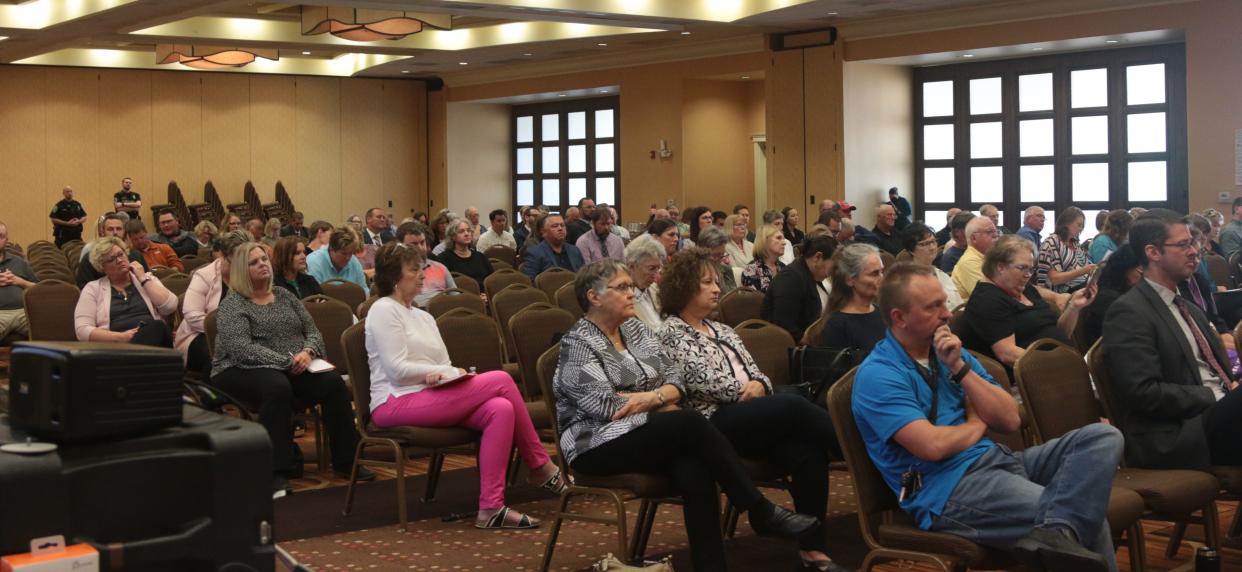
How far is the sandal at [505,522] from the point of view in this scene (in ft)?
17.3

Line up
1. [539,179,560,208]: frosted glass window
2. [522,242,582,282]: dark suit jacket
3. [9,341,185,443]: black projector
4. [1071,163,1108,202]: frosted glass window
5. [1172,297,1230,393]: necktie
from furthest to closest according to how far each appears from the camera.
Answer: [539,179,560,208]: frosted glass window
[1071,163,1108,202]: frosted glass window
[522,242,582,282]: dark suit jacket
[1172,297,1230,393]: necktie
[9,341,185,443]: black projector

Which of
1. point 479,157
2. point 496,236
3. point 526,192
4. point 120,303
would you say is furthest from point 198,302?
point 526,192

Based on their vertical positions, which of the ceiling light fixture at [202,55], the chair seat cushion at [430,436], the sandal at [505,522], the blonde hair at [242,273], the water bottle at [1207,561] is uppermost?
the ceiling light fixture at [202,55]

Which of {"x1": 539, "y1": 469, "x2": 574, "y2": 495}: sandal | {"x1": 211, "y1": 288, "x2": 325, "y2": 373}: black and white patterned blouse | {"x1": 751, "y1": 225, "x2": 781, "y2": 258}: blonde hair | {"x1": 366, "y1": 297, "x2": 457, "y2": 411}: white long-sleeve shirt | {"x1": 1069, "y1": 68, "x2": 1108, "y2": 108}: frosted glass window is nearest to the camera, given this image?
{"x1": 366, "y1": 297, "x2": 457, "y2": 411}: white long-sleeve shirt

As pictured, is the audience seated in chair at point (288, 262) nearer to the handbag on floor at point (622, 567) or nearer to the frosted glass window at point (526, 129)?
the handbag on floor at point (622, 567)

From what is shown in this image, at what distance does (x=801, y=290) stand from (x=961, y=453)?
2.81 metres

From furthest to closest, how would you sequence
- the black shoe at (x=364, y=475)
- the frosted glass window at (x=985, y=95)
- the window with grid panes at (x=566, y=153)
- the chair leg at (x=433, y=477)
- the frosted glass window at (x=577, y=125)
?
the frosted glass window at (x=577, y=125) < the window with grid panes at (x=566, y=153) < the frosted glass window at (x=985, y=95) < the black shoe at (x=364, y=475) < the chair leg at (x=433, y=477)

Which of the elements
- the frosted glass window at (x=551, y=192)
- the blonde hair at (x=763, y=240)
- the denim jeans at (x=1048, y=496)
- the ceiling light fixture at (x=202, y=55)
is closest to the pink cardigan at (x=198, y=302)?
the blonde hair at (x=763, y=240)

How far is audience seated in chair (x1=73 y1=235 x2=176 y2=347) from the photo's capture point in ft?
21.7

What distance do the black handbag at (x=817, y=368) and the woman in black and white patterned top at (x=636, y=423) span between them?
22.4 inches

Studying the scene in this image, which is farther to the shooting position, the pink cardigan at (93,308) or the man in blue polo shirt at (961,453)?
the pink cardigan at (93,308)

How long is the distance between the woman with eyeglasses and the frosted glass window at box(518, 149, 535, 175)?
1939 cm

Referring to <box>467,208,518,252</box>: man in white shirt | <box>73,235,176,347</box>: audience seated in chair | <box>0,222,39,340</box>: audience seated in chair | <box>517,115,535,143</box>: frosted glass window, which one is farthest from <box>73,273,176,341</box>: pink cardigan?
<box>517,115,535,143</box>: frosted glass window

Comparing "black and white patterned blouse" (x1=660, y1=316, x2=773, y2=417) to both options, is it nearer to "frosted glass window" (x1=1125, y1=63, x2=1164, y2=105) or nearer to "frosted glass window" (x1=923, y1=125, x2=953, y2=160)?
"frosted glass window" (x1=1125, y1=63, x2=1164, y2=105)
